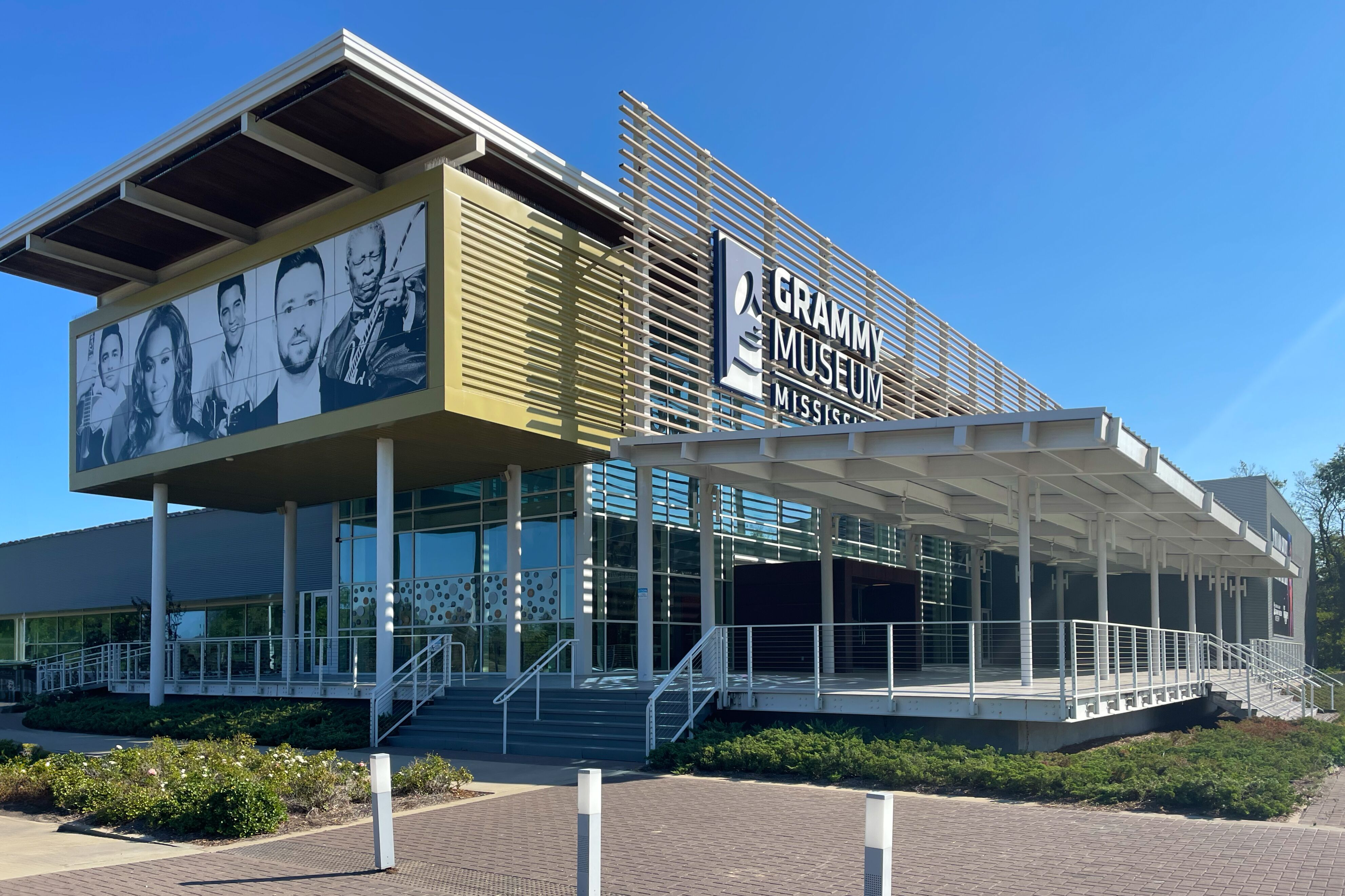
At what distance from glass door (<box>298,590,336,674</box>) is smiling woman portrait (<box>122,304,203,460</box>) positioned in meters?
6.19

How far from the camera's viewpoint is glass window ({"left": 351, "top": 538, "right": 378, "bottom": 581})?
29.0m

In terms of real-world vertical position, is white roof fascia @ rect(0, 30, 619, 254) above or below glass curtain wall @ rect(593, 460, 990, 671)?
above

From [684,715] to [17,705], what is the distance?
21.2 metres

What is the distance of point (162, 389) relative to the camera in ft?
83.5

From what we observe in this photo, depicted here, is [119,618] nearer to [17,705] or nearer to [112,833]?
[17,705]

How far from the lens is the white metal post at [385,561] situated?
20469 millimetres

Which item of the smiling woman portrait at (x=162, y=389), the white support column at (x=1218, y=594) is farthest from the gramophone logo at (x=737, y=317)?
the white support column at (x=1218, y=594)

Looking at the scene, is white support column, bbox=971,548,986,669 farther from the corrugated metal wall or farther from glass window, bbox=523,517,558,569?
the corrugated metal wall

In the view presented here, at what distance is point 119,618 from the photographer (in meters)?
40.9

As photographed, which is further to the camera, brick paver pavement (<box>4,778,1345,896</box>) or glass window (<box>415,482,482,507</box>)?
glass window (<box>415,482,482,507</box>)

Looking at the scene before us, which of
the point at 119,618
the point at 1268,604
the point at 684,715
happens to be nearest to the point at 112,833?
the point at 684,715

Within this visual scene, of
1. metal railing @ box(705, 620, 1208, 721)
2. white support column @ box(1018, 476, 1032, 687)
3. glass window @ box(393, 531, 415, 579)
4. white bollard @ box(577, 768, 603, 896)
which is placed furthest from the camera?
glass window @ box(393, 531, 415, 579)

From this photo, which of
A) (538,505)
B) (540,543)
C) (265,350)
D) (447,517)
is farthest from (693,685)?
(265,350)

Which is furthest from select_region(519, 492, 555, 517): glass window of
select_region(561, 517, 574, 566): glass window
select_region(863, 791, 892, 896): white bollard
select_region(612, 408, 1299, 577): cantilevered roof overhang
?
select_region(863, 791, 892, 896): white bollard
